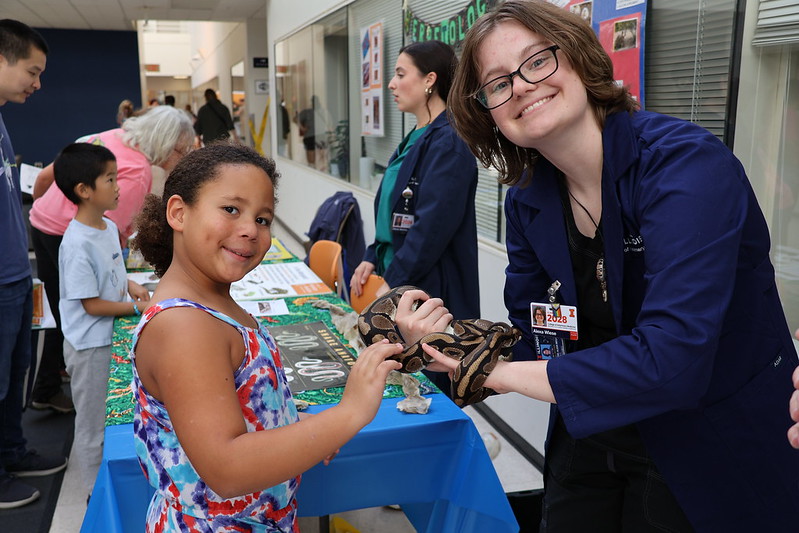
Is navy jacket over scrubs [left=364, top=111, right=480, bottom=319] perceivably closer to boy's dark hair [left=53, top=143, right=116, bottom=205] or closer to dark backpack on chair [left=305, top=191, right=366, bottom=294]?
boy's dark hair [left=53, top=143, right=116, bottom=205]

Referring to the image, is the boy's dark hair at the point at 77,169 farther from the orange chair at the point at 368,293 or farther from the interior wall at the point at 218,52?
the interior wall at the point at 218,52

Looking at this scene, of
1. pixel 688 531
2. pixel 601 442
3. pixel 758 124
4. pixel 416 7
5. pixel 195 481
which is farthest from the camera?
pixel 416 7

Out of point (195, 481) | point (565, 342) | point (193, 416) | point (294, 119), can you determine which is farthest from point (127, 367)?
point (294, 119)

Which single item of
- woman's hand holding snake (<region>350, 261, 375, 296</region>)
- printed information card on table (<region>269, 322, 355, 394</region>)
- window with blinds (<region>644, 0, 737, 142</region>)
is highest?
window with blinds (<region>644, 0, 737, 142</region>)

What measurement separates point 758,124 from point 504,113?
1.32m

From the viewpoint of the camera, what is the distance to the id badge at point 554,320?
60.6 inches

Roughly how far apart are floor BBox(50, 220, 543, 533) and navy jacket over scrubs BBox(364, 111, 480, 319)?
0.91 m

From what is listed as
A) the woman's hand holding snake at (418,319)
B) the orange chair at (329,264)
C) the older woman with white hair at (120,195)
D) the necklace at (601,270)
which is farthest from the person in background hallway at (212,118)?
the necklace at (601,270)

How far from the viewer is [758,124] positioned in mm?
2258

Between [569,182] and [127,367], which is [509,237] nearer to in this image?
[569,182]

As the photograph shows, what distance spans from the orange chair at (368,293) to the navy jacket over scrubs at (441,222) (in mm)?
163

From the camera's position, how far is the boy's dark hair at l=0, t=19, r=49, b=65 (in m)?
3.03

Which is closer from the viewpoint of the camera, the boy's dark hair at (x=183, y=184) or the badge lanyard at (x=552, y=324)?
the boy's dark hair at (x=183, y=184)

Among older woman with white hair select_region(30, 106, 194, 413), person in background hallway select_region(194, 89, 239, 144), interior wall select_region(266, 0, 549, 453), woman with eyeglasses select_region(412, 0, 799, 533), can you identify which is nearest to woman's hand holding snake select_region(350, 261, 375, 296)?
interior wall select_region(266, 0, 549, 453)
